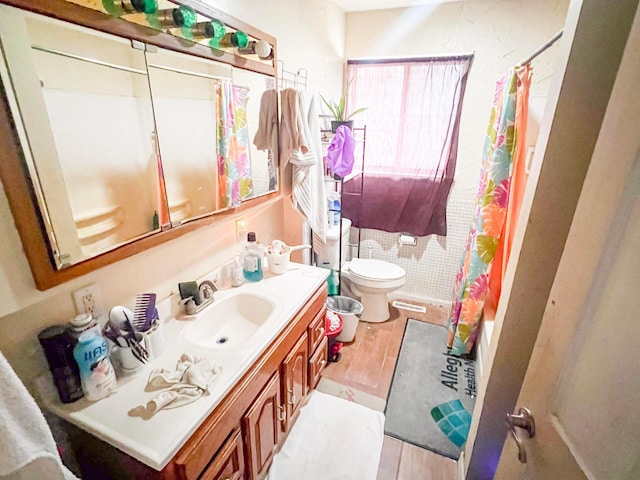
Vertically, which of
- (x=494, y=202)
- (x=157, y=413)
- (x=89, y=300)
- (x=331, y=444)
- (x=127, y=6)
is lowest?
(x=331, y=444)

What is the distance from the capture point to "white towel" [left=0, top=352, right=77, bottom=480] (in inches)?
21.3

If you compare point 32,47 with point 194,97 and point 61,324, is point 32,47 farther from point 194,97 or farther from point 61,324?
point 61,324

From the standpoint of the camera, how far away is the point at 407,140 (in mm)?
2549

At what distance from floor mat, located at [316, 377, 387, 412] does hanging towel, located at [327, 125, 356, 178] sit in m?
1.43

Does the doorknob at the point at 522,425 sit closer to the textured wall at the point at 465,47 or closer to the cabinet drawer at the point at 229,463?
the cabinet drawer at the point at 229,463

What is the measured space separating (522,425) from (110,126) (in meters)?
1.37

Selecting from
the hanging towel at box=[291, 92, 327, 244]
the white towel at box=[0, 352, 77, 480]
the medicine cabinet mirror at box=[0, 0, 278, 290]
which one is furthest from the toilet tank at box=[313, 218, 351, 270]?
the white towel at box=[0, 352, 77, 480]

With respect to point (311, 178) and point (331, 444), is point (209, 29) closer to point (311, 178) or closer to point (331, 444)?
point (311, 178)

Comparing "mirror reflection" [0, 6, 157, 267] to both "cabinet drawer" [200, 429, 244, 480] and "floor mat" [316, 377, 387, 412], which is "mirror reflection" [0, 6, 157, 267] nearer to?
"cabinet drawer" [200, 429, 244, 480]

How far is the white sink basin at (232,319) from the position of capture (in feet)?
4.05

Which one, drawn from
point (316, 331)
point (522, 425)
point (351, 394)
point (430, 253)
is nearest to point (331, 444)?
point (351, 394)

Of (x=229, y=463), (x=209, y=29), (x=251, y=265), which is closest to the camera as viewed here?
(x=229, y=463)

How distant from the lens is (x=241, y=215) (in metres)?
1.56

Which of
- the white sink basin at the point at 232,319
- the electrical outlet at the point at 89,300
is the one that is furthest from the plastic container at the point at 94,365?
the white sink basin at the point at 232,319
